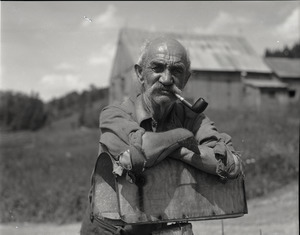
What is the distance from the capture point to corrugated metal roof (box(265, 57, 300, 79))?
3672 centimetres

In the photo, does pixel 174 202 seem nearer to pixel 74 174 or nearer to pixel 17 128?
pixel 74 174

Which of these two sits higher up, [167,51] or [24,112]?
[24,112]

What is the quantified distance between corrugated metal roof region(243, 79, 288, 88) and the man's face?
3251 centimetres

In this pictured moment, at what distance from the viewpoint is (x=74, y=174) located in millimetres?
14438

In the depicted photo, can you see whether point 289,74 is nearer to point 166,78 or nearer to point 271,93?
point 271,93

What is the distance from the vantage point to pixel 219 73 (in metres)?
34.1

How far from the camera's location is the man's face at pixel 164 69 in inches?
90.7

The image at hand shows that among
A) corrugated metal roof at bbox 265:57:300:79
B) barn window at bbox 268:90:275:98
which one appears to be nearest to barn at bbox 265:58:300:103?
corrugated metal roof at bbox 265:57:300:79

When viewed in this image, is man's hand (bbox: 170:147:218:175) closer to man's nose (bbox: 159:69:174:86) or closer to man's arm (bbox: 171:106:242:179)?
man's arm (bbox: 171:106:242:179)

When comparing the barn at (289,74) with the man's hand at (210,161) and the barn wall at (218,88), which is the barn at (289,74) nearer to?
the barn wall at (218,88)

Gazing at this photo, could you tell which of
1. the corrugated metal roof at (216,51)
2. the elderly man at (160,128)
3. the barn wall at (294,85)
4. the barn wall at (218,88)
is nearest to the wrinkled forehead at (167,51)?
the elderly man at (160,128)

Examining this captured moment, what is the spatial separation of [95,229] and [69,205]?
923 centimetres

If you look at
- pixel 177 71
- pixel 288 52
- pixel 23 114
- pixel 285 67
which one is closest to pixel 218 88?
pixel 285 67

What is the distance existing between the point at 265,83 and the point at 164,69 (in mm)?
33601
